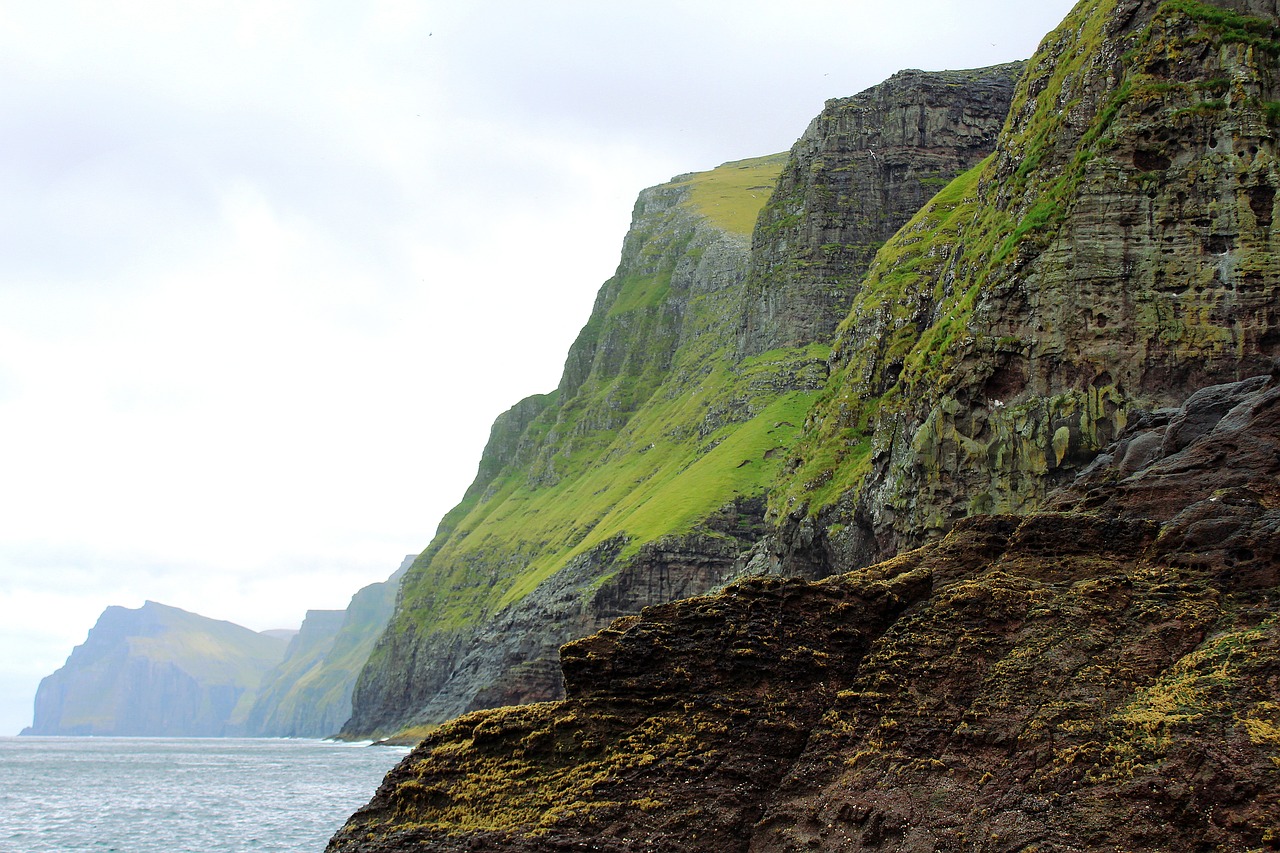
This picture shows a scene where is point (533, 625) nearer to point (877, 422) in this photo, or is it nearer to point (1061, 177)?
point (877, 422)

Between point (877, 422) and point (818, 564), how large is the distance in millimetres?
12228

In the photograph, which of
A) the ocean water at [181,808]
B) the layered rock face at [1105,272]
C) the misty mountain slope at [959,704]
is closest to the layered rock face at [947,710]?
the misty mountain slope at [959,704]

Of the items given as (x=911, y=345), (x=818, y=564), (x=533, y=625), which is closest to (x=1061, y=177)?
(x=911, y=345)

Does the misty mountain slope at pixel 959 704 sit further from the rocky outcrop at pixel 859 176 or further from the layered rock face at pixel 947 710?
the rocky outcrop at pixel 859 176

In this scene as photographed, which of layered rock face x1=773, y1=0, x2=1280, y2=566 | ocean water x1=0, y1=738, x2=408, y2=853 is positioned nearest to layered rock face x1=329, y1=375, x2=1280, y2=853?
layered rock face x1=773, y1=0, x2=1280, y2=566

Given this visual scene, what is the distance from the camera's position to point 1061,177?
61375mm

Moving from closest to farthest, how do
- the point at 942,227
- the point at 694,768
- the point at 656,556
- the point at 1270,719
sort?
the point at 1270,719, the point at 694,768, the point at 942,227, the point at 656,556

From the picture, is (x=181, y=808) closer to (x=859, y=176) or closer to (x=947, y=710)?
(x=947, y=710)

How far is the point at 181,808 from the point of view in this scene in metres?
80.2

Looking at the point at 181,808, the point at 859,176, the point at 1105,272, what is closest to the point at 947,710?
the point at 1105,272

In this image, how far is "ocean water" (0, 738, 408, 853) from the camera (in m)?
58.6

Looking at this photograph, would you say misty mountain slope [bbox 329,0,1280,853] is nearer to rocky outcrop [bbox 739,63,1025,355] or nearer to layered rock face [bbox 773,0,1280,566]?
layered rock face [bbox 773,0,1280,566]

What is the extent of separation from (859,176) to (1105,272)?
10084 centimetres

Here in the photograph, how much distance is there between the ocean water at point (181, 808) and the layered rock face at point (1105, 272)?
3957cm
